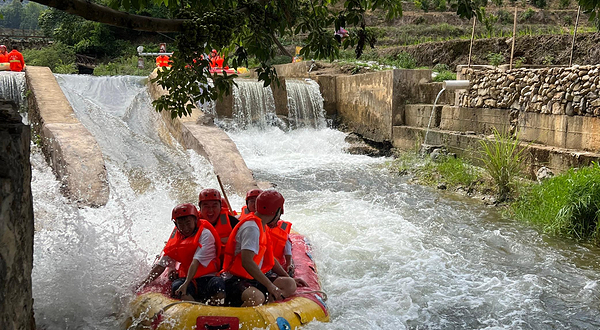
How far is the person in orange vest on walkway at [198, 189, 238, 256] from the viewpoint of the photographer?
13.0 ft

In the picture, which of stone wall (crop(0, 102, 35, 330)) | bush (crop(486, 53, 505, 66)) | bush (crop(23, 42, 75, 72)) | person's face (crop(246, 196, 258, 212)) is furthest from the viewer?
bush (crop(23, 42, 75, 72))

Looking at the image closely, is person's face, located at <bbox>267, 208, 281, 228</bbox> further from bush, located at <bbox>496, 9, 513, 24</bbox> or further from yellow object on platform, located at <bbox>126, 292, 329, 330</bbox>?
bush, located at <bbox>496, 9, 513, 24</bbox>

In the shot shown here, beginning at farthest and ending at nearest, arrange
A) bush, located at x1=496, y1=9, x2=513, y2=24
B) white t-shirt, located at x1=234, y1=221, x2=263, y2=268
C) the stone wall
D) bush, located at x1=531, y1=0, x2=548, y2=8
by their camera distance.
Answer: bush, located at x1=531, y1=0, x2=548, y2=8 < bush, located at x1=496, y1=9, x2=513, y2=24 < white t-shirt, located at x1=234, y1=221, x2=263, y2=268 < the stone wall

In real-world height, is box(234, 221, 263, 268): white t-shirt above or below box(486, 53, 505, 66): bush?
below

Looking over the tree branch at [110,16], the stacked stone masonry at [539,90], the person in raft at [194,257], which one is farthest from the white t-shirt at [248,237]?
the stacked stone masonry at [539,90]

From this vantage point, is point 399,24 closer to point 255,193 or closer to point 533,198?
point 533,198

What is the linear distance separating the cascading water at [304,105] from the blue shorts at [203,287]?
1024 centimetres

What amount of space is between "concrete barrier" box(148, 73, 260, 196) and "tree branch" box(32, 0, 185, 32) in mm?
4687

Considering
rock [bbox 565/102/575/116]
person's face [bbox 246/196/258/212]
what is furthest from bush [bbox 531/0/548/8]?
person's face [bbox 246/196/258/212]

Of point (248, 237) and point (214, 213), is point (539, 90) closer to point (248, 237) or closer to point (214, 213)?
point (214, 213)

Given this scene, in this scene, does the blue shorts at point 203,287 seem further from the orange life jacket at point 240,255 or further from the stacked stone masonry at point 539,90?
the stacked stone masonry at point 539,90

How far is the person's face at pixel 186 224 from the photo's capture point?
12.0ft

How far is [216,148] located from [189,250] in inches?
204

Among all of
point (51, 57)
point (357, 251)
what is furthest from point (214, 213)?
point (51, 57)
